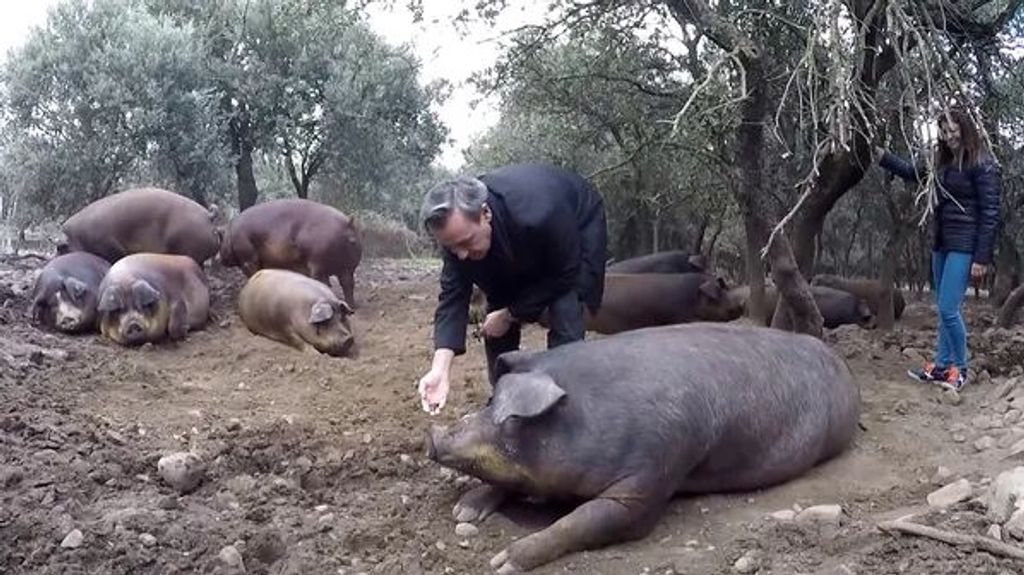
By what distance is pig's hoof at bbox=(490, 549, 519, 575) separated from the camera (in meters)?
3.79

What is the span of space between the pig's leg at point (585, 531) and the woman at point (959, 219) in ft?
9.14

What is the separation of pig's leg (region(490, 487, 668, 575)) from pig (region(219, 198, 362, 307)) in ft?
19.1

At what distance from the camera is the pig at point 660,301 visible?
9172 millimetres

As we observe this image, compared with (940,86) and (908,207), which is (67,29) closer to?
(908,207)

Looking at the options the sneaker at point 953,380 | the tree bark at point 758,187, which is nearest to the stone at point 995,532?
the sneaker at point 953,380

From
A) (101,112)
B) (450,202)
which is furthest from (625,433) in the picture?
(101,112)

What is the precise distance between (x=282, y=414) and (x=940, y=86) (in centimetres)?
391

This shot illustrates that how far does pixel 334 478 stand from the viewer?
479 centimetres

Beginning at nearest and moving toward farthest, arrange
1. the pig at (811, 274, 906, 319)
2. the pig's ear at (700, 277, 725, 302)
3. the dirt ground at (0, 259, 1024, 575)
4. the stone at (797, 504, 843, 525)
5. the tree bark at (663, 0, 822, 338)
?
the dirt ground at (0, 259, 1024, 575) → the stone at (797, 504, 843, 525) → the tree bark at (663, 0, 822, 338) → the pig's ear at (700, 277, 725, 302) → the pig at (811, 274, 906, 319)

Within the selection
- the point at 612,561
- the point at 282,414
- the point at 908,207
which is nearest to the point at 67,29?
the point at 282,414

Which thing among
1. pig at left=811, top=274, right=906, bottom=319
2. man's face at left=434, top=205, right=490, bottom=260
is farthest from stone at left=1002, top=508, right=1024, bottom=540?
pig at left=811, top=274, right=906, bottom=319

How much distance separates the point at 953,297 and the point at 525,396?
3.14m

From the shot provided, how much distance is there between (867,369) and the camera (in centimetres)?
684

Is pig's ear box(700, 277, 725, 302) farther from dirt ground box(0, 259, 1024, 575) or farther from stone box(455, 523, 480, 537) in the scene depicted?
stone box(455, 523, 480, 537)
